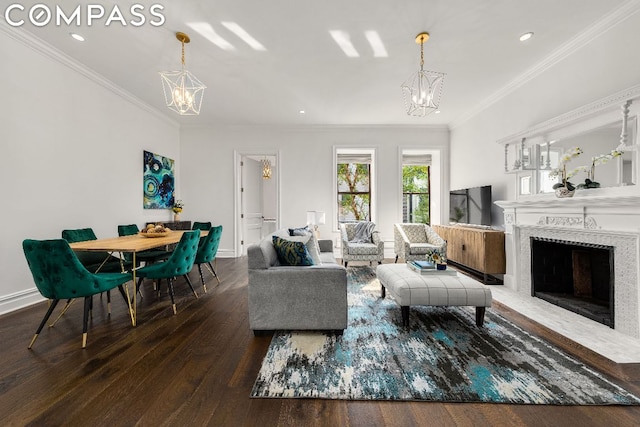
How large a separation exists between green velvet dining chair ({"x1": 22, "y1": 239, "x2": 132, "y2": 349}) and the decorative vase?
4669mm

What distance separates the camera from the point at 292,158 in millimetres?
6332

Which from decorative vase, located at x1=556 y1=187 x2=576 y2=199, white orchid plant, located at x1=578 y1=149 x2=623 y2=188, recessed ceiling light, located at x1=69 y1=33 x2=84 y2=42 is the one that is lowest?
decorative vase, located at x1=556 y1=187 x2=576 y2=199

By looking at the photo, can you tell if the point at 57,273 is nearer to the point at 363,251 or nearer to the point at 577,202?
the point at 363,251

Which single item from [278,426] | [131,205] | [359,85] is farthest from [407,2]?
[131,205]

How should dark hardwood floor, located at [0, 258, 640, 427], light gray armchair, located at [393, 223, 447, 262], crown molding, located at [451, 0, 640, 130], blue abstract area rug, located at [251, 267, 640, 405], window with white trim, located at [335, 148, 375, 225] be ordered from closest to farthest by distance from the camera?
1. dark hardwood floor, located at [0, 258, 640, 427]
2. blue abstract area rug, located at [251, 267, 640, 405]
3. crown molding, located at [451, 0, 640, 130]
4. light gray armchair, located at [393, 223, 447, 262]
5. window with white trim, located at [335, 148, 375, 225]

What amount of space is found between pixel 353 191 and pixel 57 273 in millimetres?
5736

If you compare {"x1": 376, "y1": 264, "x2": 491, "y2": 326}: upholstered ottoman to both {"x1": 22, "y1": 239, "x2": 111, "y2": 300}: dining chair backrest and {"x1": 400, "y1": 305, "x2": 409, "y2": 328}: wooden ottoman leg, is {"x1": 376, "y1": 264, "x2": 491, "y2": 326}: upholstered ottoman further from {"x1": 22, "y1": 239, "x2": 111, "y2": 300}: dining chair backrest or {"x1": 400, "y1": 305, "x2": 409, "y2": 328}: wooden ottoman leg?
{"x1": 22, "y1": 239, "x2": 111, "y2": 300}: dining chair backrest

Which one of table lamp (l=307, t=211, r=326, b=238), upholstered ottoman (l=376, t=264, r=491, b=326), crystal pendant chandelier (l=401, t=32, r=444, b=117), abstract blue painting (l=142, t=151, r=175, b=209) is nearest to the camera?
upholstered ottoman (l=376, t=264, r=491, b=326)

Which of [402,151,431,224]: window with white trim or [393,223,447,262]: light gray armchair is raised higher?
[402,151,431,224]: window with white trim

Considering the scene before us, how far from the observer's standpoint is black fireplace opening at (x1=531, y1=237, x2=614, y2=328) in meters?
2.78

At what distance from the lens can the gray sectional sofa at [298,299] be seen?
2.37 m

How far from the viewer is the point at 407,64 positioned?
366 cm

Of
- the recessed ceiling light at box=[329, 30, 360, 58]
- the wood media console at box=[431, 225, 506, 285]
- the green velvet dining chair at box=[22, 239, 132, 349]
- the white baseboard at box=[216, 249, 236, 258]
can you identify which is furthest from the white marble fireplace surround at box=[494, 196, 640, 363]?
the white baseboard at box=[216, 249, 236, 258]

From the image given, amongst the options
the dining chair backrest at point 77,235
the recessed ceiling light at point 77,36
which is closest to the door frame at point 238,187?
the dining chair backrest at point 77,235
